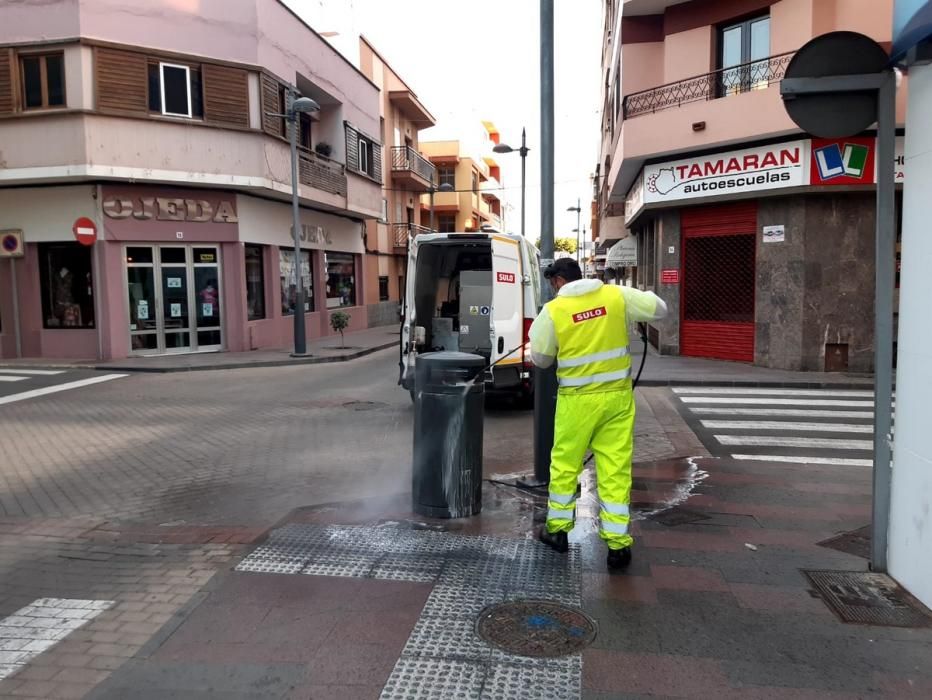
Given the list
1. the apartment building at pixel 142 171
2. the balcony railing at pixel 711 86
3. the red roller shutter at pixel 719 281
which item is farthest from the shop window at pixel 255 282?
the red roller shutter at pixel 719 281

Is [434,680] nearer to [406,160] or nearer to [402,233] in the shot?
[402,233]

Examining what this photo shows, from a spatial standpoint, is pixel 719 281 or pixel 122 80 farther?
pixel 122 80

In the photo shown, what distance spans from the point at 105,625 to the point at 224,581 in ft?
2.19

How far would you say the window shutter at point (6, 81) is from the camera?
52.6 feet

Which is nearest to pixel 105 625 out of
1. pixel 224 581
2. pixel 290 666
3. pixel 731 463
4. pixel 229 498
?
pixel 224 581

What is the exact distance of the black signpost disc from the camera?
4.17m

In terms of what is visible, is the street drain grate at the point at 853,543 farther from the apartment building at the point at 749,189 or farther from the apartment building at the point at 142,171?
the apartment building at the point at 142,171

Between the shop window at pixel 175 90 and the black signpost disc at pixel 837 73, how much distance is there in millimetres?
15851

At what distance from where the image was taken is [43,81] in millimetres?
16094

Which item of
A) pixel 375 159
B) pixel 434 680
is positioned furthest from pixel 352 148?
pixel 434 680

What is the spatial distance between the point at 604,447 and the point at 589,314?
2.65 ft

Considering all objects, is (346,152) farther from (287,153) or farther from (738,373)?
(738,373)

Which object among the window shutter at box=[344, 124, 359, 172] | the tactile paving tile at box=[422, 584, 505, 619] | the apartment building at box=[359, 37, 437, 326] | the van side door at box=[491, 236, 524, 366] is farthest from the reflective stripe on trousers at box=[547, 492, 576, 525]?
the apartment building at box=[359, 37, 437, 326]

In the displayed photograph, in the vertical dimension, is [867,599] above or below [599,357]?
below
